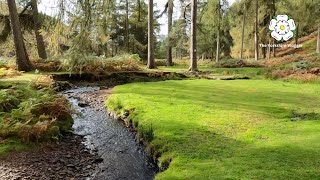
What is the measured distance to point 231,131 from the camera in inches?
247

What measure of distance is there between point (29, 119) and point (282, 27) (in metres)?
34.2

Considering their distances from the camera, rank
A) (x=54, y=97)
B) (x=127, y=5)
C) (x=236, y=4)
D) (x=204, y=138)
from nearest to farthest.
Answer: (x=204, y=138)
(x=54, y=97)
(x=127, y=5)
(x=236, y=4)

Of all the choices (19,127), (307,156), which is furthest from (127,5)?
(307,156)

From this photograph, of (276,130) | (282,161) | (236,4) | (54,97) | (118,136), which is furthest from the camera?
(236,4)

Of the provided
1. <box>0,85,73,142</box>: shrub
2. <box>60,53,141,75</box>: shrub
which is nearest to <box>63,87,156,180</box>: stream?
<box>0,85,73,142</box>: shrub

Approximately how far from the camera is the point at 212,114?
767cm

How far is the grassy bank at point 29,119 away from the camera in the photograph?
6.33 m

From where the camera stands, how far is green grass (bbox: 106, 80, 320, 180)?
4465mm

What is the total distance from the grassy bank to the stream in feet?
2.02

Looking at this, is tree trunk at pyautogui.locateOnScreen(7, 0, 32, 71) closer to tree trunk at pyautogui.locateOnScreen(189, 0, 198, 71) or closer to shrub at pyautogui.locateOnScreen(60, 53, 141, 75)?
shrub at pyautogui.locateOnScreen(60, 53, 141, 75)

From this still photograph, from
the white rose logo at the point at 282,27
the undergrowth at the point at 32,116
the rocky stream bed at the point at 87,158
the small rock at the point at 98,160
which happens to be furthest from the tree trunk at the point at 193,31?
the white rose logo at the point at 282,27

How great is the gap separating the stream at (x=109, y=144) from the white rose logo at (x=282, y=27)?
87.9 feet

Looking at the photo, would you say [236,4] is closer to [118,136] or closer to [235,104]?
[235,104]

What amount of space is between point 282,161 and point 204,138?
5.34 ft
